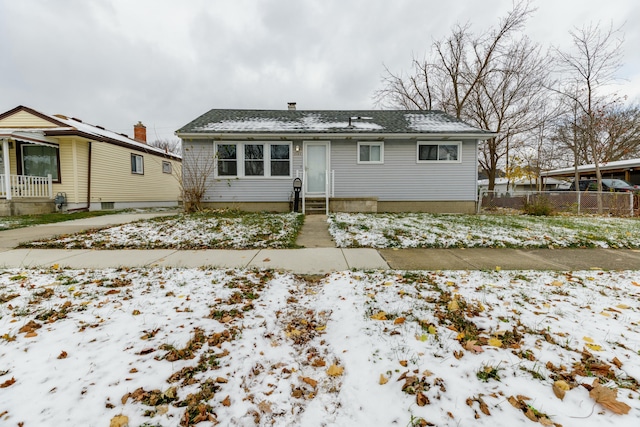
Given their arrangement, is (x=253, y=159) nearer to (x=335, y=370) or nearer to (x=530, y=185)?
(x=335, y=370)

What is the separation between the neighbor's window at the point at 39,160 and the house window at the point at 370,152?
12.9 metres

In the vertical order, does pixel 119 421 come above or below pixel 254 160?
below

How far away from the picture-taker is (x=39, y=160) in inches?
465

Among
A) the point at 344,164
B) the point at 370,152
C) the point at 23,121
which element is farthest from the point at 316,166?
the point at 23,121

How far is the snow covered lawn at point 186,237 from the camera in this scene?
217 inches

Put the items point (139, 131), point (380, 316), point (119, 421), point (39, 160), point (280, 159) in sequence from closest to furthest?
point (119, 421)
point (380, 316)
point (280, 159)
point (39, 160)
point (139, 131)

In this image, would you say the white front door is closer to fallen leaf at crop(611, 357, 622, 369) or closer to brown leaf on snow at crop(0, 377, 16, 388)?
fallen leaf at crop(611, 357, 622, 369)

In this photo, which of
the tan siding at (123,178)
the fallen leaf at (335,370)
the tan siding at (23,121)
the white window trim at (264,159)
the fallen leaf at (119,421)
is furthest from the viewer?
the tan siding at (123,178)

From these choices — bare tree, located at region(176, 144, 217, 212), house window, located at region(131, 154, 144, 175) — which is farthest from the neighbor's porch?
bare tree, located at region(176, 144, 217, 212)

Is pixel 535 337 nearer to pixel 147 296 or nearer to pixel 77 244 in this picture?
pixel 147 296

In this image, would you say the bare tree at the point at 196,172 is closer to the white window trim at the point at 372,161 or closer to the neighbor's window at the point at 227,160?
the neighbor's window at the point at 227,160

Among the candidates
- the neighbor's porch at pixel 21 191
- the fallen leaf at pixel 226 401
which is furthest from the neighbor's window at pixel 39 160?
the fallen leaf at pixel 226 401

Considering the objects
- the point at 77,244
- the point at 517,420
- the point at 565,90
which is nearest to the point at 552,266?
the point at 517,420

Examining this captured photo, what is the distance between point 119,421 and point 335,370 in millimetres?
1200
